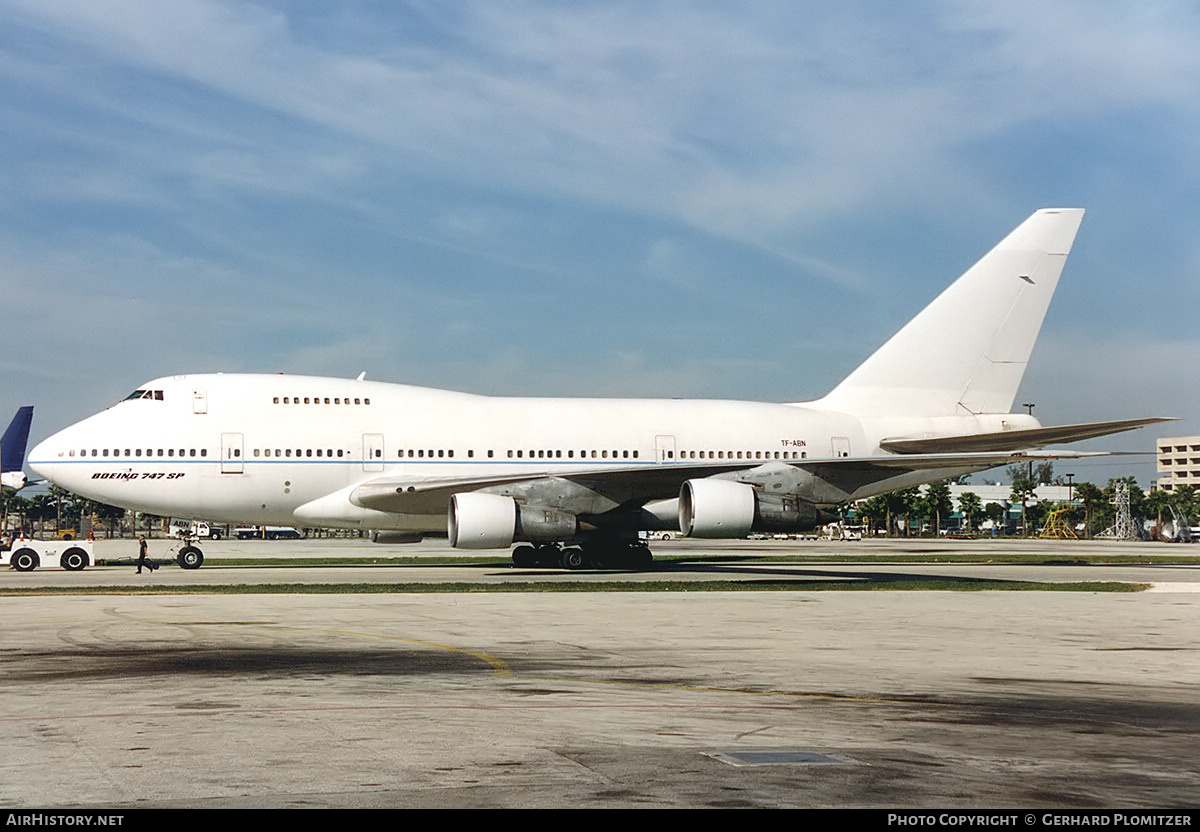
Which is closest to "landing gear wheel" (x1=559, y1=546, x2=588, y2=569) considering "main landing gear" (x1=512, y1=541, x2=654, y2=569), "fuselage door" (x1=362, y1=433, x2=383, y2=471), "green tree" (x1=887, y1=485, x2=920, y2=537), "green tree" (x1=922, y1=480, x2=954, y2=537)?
"main landing gear" (x1=512, y1=541, x2=654, y2=569)

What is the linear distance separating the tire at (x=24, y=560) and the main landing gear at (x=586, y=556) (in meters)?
15.5

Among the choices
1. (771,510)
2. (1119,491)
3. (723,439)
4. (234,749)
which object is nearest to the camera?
(234,749)

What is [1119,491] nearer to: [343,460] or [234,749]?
[343,460]

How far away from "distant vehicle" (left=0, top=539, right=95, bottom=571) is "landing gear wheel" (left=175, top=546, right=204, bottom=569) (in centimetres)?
309

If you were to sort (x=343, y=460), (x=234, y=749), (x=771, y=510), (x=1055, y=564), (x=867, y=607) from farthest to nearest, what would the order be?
(x=1055, y=564)
(x=343, y=460)
(x=771, y=510)
(x=867, y=607)
(x=234, y=749)

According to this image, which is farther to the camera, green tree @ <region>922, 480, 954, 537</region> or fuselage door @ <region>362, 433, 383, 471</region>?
green tree @ <region>922, 480, 954, 537</region>

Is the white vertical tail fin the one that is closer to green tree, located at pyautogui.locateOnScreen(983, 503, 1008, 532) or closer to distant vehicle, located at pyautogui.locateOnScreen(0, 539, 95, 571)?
distant vehicle, located at pyautogui.locateOnScreen(0, 539, 95, 571)

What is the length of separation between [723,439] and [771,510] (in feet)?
20.3

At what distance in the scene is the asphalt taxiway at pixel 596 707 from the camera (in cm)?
695

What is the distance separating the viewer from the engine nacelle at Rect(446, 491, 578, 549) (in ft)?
102

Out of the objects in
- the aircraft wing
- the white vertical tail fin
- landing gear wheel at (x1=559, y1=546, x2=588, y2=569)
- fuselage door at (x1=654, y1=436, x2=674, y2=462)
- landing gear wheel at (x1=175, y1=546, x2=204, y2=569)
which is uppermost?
the white vertical tail fin

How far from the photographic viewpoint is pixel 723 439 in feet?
123

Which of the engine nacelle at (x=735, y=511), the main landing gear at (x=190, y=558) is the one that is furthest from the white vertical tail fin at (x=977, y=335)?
the main landing gear at (x=190, y=558)

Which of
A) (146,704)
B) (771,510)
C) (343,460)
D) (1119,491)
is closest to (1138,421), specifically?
(771,510)
